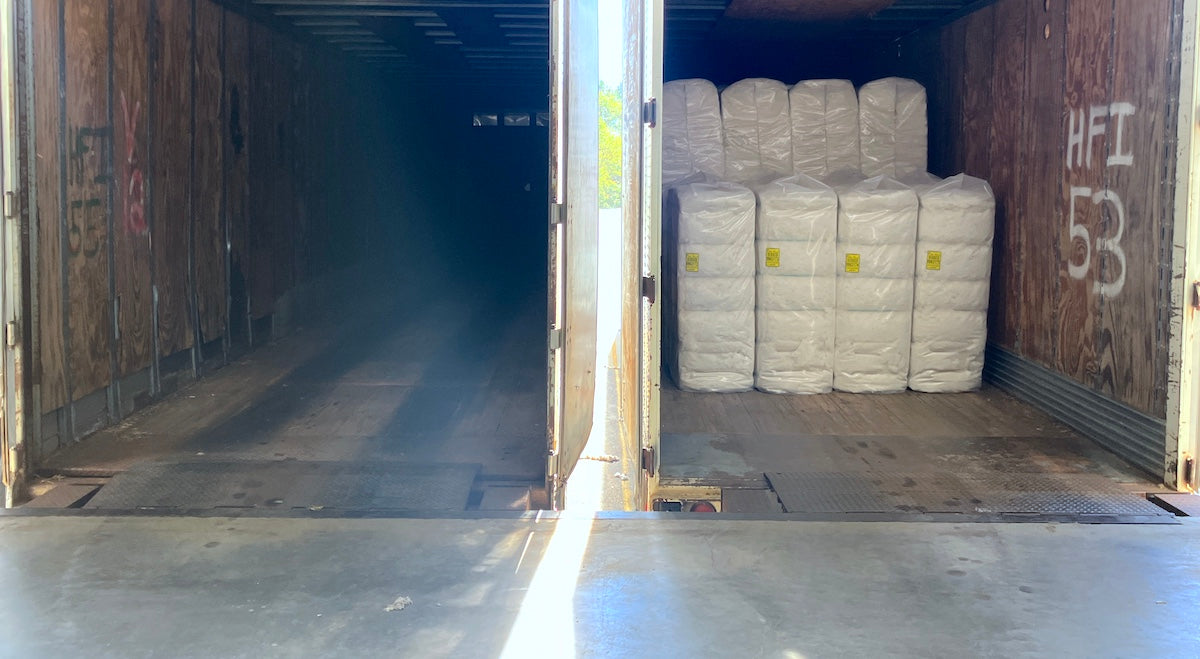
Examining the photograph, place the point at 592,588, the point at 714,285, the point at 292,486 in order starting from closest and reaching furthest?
1. the point at 592,588
2. the point at 292,486
3. the point at 714,285

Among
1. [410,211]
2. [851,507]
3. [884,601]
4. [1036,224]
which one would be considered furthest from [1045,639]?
[410,211]

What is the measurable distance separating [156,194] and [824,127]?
14.2 ft

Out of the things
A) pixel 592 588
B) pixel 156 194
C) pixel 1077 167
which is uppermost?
pixel 1077 167

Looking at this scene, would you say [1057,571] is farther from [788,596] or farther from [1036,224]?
[1036,224]

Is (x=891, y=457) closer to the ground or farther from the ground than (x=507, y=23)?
closer to the ground

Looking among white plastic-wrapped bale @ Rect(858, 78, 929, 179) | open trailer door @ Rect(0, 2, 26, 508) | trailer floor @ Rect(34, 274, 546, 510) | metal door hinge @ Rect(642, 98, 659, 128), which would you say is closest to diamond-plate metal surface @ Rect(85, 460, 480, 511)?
trailer floor @ Rect(34, 274, 546, 510)

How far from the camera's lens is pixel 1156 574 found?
3.92m

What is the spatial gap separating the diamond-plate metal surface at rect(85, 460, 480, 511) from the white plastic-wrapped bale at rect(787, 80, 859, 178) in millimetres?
3325

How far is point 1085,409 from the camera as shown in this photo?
576 cm

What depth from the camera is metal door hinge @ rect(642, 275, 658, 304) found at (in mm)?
4930

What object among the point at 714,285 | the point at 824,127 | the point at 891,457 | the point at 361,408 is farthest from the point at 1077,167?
the point at 361,408

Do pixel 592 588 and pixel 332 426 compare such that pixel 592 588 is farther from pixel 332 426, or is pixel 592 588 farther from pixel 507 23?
pixel 507 23

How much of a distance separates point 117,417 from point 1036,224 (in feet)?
17.8

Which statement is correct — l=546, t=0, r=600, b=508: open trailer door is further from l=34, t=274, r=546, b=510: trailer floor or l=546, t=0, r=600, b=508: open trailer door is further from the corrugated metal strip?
the corrugated metal strip
